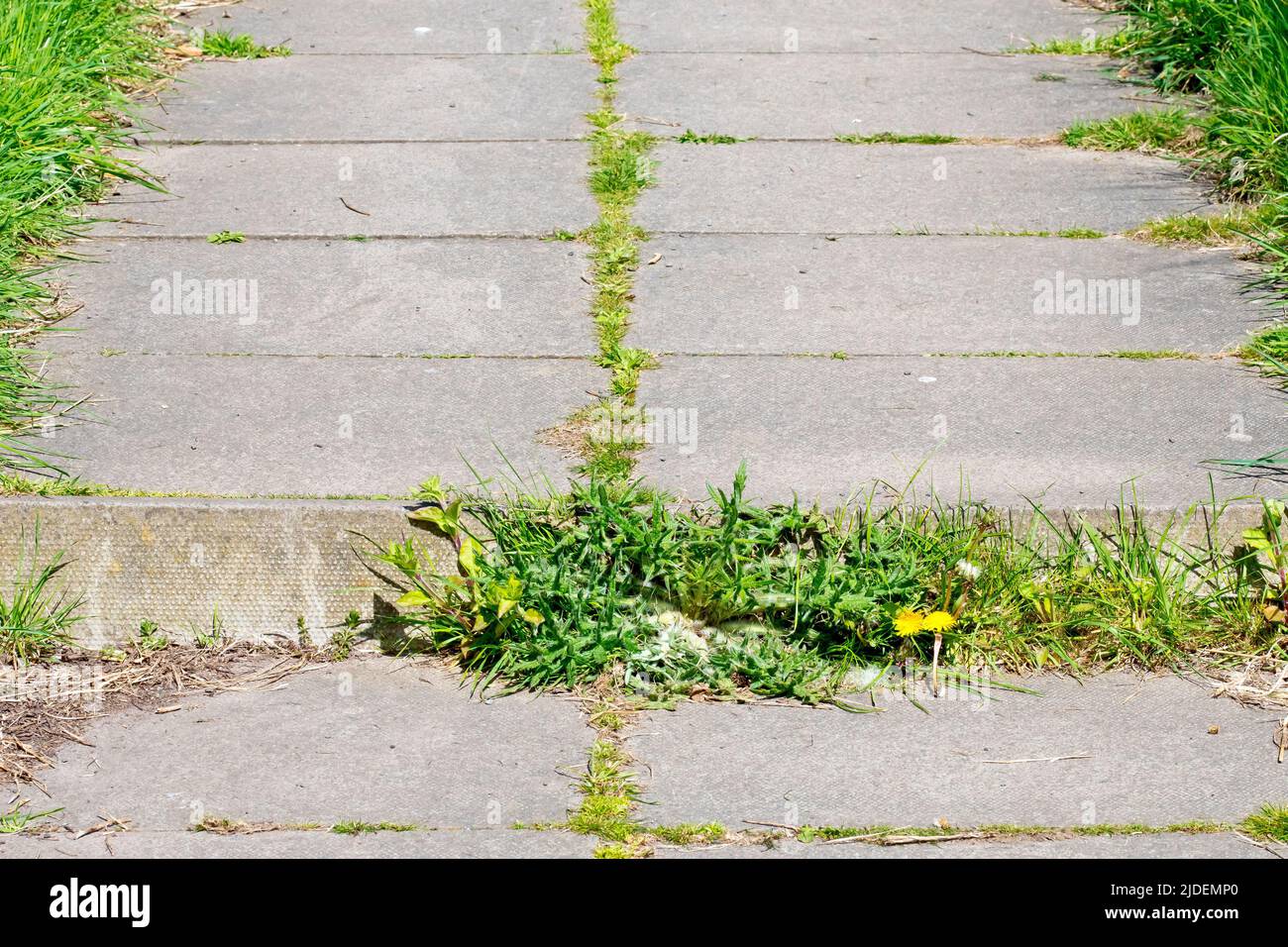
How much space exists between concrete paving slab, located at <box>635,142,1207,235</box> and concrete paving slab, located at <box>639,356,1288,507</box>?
966mm

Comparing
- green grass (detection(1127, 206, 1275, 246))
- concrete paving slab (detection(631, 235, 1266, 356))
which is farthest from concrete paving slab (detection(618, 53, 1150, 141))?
concrete paving slab (detection(631, 235, 1266, 356))

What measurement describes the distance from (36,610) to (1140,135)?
14.7 ft

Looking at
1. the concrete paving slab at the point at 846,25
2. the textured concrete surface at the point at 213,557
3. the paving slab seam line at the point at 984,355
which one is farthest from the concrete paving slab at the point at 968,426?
the concrete paving slab at the point at 846,25

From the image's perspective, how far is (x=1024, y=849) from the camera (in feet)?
9.59

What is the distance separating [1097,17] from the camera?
22.1 ft

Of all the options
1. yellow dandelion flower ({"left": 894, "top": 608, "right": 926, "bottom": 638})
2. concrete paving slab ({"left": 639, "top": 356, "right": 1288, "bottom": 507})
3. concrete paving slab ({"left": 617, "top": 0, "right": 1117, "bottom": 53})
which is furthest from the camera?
concrete paving slab ({"left": 617, "top": 0, "right": 1117, "bottom": 53})

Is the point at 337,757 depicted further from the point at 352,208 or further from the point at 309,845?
the point at 352,208

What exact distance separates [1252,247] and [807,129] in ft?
5.99

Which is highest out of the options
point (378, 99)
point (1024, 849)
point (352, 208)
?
point (378, 99)

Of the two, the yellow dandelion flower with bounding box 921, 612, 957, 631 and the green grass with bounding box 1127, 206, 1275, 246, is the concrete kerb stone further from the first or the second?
the green grass with bounding box 1127, 206, 1275, 246

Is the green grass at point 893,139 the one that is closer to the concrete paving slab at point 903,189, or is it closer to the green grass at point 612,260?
the concrete paving slab at point 903,189

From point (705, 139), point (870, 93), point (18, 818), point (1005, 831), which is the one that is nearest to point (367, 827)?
point (18, 818)

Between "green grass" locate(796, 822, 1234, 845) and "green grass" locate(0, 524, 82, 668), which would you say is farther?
"green grass" locate(0, 524, 82, 668)

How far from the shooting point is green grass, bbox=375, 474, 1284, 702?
137 inches
